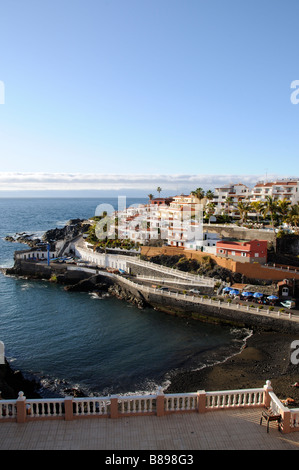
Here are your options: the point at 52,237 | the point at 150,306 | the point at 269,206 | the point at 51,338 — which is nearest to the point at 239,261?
the point at 150,306

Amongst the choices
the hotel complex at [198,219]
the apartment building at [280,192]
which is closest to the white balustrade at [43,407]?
the hotel complex at [198,219]

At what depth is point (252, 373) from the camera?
2447cm

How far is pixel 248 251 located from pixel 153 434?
115ft

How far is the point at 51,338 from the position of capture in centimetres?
3122

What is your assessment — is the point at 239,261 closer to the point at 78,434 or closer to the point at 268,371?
the point at 268,371

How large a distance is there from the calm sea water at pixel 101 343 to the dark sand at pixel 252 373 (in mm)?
1295

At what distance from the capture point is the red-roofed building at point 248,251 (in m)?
42.8

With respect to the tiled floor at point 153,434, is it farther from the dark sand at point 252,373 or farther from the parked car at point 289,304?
the parked car at point 289,304

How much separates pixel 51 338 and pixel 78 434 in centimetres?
2248

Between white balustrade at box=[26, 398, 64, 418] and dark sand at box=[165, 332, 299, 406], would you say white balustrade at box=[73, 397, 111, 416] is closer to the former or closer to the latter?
white balustrade at box=[26, 398, 64, 418]

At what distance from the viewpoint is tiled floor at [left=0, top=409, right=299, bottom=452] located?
9.63 metres

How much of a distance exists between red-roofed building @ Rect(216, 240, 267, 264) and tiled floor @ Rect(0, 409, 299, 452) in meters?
33.2

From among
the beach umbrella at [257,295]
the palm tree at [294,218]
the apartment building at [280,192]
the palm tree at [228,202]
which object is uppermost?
the apartment building at [280,192]

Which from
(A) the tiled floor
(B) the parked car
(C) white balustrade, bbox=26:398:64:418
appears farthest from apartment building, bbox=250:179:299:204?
(C) white balustrade, bbox=26:398:64:418
